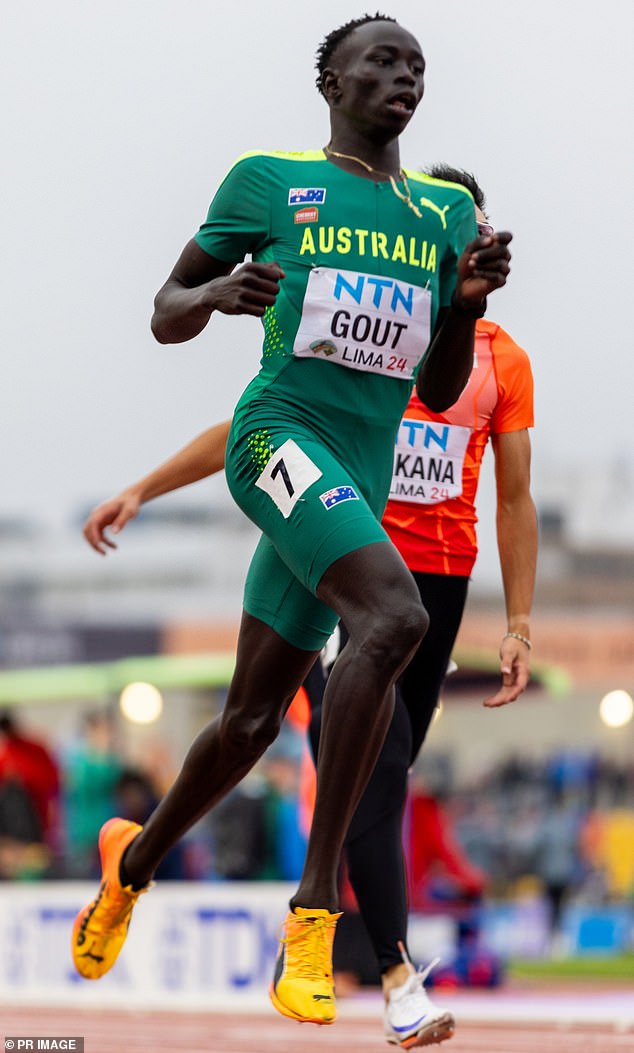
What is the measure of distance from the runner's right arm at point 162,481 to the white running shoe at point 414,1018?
1.82m

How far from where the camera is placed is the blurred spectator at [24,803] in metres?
13.5

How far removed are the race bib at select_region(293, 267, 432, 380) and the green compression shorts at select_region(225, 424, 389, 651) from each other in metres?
0.22

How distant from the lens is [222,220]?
16.0 ft

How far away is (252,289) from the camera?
442 cm

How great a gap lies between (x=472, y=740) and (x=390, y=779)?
35.7 meters

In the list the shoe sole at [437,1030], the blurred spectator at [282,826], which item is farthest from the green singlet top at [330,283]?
the blurred spectator at [282,826]

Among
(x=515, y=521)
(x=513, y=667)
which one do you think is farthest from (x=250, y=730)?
(x=515, y=521)

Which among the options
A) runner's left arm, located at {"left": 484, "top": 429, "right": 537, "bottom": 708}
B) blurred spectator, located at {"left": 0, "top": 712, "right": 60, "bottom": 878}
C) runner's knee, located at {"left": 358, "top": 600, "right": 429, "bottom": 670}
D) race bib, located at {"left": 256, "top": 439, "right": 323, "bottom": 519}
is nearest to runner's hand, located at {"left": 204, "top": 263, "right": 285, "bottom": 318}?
race bib, located at {"left": 256, "top": 439, "right": 323, "bottom": 519}

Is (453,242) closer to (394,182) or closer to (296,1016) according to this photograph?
(394,182)

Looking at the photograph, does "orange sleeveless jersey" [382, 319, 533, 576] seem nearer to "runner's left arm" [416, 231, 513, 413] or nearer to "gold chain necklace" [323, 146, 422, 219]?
"runner's left arm" [416, 231, 513, 413]

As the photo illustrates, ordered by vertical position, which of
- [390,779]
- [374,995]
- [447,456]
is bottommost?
[374,995]

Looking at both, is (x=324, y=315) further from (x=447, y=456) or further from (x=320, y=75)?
(x=447, y=456)

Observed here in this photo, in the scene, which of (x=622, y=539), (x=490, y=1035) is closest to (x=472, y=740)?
(x=622, y=539)

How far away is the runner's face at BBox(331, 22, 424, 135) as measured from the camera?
483cm
